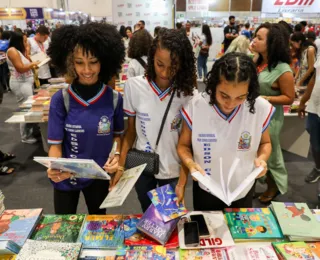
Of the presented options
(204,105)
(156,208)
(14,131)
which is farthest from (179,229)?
(14,131)

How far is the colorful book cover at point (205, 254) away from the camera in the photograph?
106 centimetres

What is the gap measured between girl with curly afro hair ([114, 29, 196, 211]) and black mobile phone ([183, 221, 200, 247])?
161mm

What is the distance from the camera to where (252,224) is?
123 centimetres

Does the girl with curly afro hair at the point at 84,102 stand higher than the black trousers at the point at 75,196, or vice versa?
the girl with curly afro hair at the point at 84,102

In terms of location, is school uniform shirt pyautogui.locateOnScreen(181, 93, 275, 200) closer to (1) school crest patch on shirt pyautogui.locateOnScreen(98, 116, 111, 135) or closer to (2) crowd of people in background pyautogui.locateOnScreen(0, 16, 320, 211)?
(2) crowd of people in background pyautogui.locateOnScreen(0, 16, 320, 211)

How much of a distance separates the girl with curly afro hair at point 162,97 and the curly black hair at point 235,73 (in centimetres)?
15

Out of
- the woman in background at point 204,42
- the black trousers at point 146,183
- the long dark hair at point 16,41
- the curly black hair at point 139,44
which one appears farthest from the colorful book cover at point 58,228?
the woman in background at point 204,42

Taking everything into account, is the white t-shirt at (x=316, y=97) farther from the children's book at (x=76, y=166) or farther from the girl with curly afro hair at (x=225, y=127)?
the children's book at (x=76, y=166)

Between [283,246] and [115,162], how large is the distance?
30.9 inches

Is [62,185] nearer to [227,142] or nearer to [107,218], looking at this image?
[107,218]

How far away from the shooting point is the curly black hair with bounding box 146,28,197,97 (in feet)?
3.97

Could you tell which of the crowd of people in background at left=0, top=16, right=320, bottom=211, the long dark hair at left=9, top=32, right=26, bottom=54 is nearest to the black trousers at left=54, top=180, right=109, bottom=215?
the crowd of people in background at left=0, top=16, right=320, bottom=211

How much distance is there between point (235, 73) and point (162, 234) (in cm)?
70

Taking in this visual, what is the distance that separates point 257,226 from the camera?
121 centimetres
